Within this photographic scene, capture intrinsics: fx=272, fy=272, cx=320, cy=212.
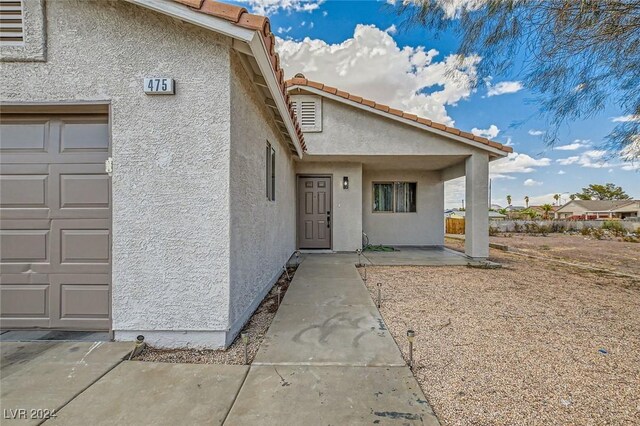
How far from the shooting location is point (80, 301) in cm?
295

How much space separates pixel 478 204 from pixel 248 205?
6855 mm

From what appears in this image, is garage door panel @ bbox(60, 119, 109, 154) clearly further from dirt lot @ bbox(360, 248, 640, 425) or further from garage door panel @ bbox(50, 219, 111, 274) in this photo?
dirt lot @ bbox(360, 248, 640, 425)

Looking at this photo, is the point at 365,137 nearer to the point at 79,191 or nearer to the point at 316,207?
the point at 316,207

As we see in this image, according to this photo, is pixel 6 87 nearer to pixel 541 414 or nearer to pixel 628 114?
pixel 541 414

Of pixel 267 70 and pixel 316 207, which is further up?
pixel 267 70

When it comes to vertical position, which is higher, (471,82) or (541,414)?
(471,82)

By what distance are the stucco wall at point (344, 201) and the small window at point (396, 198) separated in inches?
80.4

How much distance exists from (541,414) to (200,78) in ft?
13.6

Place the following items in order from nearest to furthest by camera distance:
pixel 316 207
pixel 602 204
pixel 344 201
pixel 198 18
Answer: pixel 198 18
pixel 344 201
pixel 316 207
pixel 602 204

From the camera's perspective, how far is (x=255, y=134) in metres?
3.86

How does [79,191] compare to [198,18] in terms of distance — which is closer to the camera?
[198,18]

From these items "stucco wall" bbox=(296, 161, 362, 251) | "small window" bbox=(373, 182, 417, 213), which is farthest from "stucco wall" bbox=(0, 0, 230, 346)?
"small window" bbox=(373, 182, 417, 213)

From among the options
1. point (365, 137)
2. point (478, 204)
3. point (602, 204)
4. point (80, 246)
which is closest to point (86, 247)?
point (80, 246)

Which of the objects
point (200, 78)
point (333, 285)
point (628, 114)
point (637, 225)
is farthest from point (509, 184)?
point (200, 78)
